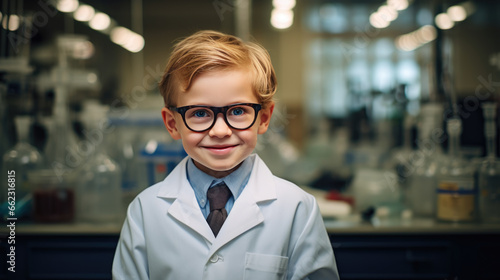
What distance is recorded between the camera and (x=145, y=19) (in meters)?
3.85

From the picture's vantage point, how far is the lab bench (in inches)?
54.9

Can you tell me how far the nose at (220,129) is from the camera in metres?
0.80

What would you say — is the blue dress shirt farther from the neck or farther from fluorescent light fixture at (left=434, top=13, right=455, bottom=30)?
fluorescent light fixture at (left=434, top=13, right=455, bottom=30)

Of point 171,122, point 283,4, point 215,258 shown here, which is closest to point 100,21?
point 283,4

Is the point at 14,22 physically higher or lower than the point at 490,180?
higher

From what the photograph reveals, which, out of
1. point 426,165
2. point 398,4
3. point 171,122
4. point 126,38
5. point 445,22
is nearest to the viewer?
point 171,122

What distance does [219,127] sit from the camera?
80cm

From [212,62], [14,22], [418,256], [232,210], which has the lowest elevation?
[418,256]

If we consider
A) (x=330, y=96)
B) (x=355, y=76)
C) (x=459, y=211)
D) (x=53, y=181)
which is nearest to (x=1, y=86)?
(x=53, y=181)

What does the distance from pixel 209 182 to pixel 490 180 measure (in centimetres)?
111

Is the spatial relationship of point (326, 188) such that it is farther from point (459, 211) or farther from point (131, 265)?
point (131, 265)

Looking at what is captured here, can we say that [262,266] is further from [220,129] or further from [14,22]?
[14,22]

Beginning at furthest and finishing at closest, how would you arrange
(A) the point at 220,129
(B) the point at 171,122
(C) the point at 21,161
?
1. (C) the point at 21,161
2. (B) the point at 171,122
3. (A) the point at 220,129

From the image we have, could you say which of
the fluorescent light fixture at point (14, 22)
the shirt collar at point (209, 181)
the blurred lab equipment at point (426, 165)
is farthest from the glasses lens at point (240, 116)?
the fluorescent light fixture at point (14, 22)
